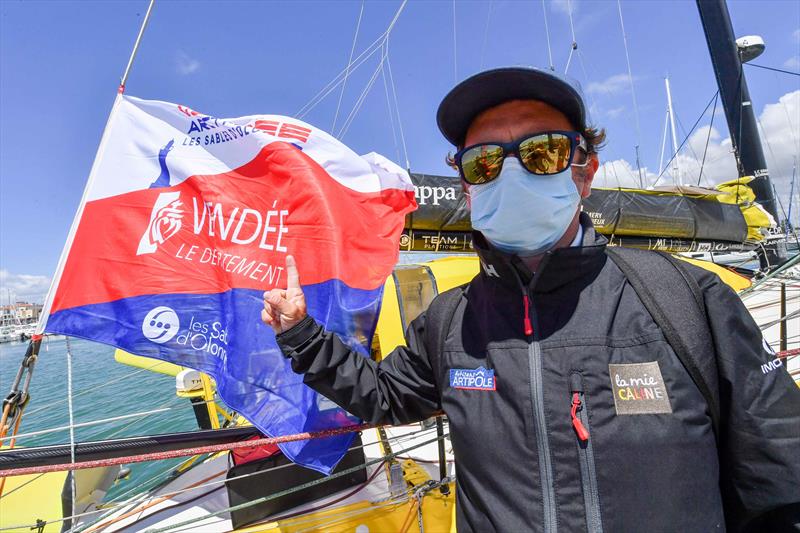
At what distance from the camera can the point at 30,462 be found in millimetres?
1656

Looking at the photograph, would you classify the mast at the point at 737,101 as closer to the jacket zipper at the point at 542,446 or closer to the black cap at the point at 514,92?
the black cap at the point at 514,92

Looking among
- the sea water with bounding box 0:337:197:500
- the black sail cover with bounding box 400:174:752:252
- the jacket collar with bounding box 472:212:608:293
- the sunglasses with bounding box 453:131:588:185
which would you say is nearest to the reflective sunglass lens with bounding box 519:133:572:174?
the sunglasses with bounding box 453:131:588:185

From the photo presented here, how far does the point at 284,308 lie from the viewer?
145 centimetres

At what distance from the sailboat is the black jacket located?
46 cm

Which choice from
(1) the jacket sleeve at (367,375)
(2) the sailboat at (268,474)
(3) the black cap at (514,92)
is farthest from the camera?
(2) the sailboat at (268,474)

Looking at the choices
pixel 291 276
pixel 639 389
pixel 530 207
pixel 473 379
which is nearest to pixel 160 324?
pixel 291 276

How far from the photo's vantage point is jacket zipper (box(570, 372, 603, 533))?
1.01 metres

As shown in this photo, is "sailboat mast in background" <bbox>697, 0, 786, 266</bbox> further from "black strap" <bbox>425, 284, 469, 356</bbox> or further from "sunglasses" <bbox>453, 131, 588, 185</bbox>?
"black strap" <bbox>425, 284, 469, 356</bbox>

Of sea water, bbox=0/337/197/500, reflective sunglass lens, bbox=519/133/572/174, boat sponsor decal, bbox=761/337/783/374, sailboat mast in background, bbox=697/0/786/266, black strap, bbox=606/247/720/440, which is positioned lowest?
sea water, bbox=0/337/197/500

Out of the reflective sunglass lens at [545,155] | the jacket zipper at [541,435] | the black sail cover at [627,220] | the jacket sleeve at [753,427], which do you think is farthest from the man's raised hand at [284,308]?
the black sail cover at [627,220]

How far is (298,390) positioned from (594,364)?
146 cm

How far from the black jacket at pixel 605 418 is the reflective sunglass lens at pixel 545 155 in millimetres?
307

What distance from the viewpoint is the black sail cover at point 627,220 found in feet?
14.3

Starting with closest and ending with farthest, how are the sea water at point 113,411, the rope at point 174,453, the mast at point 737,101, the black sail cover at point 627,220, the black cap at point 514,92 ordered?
the black cap at point 514,92 → the rope at point 174,453 → the black sail cover at point 627,220 → the sea water at point 113,411 → the mast at point 737,101
